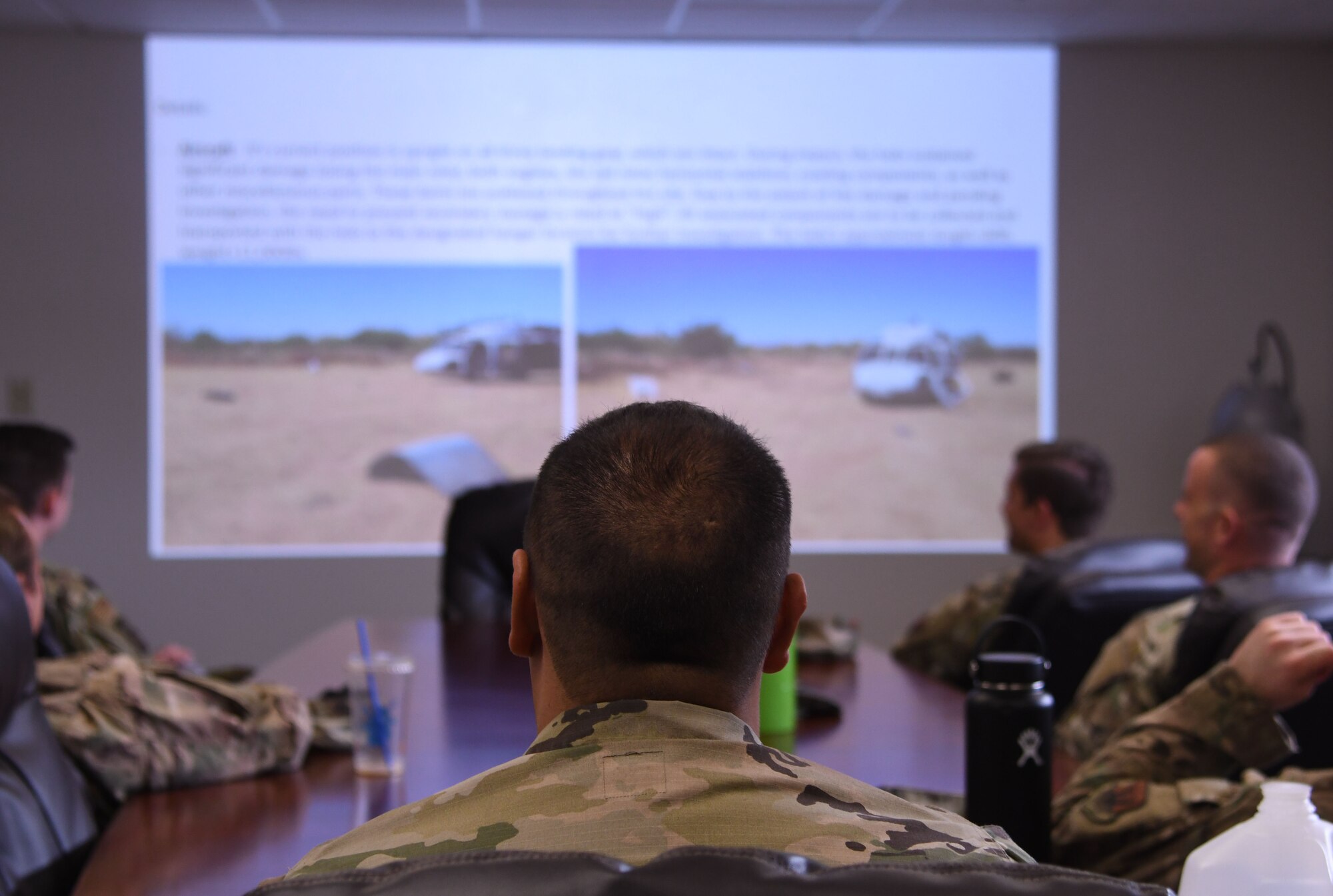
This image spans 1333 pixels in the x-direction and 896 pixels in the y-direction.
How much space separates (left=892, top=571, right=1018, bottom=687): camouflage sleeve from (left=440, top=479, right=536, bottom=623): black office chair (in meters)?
1.15

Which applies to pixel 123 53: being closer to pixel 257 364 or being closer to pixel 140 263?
pixel 140 263

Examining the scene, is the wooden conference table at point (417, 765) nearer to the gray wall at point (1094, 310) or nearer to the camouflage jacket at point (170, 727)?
the camouflage jacket at point (170, 727)

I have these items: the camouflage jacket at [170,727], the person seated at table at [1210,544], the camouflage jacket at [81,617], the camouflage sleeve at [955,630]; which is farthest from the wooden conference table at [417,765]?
the camouflage jacket at [81,617]

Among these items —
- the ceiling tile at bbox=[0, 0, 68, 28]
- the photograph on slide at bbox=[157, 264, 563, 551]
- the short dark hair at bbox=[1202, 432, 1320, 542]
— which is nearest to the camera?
the short dark hair at bbox=[1202, 432, 1320, 542]

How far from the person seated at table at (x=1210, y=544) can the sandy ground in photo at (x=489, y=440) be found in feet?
9.61

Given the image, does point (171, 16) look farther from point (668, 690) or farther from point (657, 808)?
point (657, 808)

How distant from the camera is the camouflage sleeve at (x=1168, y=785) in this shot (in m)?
1.32

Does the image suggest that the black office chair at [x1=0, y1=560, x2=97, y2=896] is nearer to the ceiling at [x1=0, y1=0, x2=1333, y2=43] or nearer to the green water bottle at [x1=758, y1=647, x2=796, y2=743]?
the green water bottle at [x1=758, y1=647, x2=796, y2=743]

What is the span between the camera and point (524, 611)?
0.89 metres

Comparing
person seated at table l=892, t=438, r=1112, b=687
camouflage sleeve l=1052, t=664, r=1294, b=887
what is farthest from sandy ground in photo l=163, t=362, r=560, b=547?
camouflage sleeve l=1052, t=664, r=1294, b=887

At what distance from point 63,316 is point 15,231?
387 mm

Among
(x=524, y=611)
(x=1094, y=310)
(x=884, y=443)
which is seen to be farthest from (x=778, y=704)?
(x=1094, y=310)

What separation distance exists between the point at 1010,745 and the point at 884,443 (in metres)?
4.33

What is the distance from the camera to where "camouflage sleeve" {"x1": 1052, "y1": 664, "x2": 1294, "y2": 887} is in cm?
132
